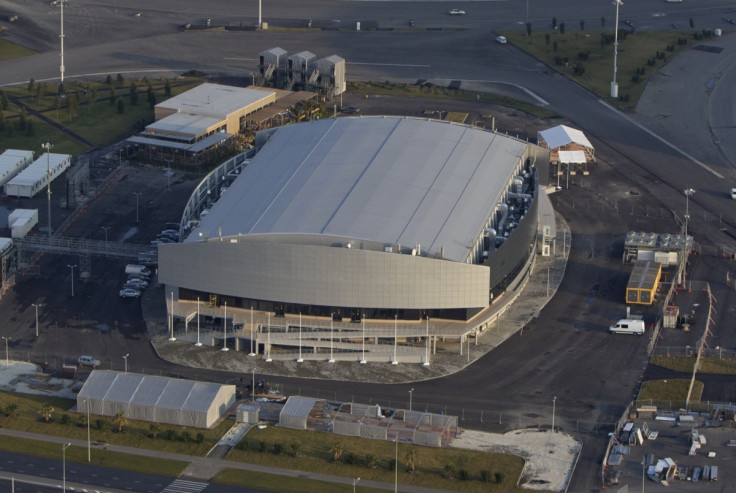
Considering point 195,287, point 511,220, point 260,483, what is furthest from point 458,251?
point 260,483

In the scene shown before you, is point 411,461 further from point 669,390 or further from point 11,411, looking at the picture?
point 11,411

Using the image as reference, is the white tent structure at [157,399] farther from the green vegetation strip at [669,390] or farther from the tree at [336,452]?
the green vegetation strip at [669,390]

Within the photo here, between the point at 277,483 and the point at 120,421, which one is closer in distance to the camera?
the point at 277,483

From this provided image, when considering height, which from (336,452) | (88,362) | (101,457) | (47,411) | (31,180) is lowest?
(101,457)

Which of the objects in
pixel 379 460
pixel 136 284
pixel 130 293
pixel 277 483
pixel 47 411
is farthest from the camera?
pixel 136 284

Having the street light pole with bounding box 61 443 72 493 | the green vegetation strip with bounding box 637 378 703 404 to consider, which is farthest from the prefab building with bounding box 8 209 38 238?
the green vegetation strip with bounding box 637 378 703 404

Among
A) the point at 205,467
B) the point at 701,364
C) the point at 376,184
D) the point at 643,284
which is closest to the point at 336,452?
the point at 205,467
